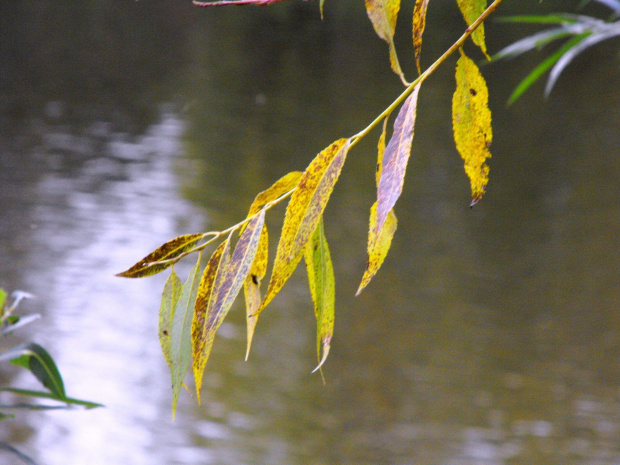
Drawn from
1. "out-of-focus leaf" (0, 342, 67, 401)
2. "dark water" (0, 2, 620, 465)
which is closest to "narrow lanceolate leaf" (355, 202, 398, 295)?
"out-of-focus leaf" (0, 342, 67, 401)

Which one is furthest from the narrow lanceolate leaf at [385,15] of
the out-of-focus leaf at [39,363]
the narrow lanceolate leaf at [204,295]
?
the out-of-focus leaf at [39,363]

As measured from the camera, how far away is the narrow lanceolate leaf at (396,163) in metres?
0.24

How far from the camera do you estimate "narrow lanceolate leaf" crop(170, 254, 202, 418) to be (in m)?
0.31

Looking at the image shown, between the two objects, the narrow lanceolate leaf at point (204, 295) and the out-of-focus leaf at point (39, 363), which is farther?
the out-of-focus leaf at point (39, 363)

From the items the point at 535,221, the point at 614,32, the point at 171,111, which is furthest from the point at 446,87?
the point at 614,32

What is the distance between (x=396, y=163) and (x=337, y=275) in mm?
2336

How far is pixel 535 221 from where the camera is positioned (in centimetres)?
311

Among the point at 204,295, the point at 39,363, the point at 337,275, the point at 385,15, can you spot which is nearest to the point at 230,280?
the point at 204,295

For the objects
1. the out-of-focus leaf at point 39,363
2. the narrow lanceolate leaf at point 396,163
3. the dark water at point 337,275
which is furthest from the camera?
the dark water at point 337,275

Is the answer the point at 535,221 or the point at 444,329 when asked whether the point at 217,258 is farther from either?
the point at 535,221

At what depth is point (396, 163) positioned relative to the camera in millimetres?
252

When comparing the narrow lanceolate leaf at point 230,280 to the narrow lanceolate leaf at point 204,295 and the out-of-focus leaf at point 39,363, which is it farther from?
the out-of-focus leaf at point 39,363

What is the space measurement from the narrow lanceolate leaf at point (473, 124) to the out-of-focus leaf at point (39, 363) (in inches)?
25.4

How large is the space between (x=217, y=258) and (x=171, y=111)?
179 inches
